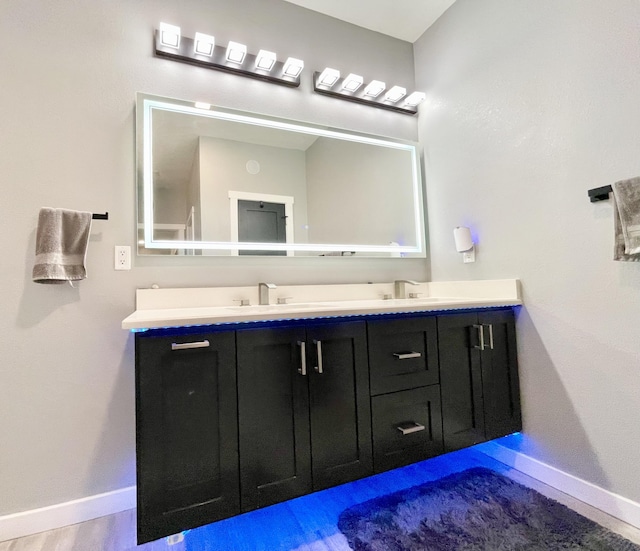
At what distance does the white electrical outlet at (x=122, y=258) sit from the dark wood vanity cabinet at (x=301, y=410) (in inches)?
30.5

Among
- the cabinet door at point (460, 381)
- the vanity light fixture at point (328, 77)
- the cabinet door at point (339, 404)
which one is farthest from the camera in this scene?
the vanity light fixture at point (328, 77)

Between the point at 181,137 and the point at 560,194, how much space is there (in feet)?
6.01

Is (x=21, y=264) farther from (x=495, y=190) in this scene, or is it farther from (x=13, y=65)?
(x=495, y=190)

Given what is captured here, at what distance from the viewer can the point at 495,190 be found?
1.86 meters

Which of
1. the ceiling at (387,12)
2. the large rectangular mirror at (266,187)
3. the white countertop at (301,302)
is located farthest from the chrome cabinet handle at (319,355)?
the ceiling at (387,12)

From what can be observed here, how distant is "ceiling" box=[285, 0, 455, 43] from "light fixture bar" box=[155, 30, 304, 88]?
0.47m

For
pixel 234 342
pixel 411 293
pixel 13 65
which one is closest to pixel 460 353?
pixel 411 293

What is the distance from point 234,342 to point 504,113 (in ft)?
5.78

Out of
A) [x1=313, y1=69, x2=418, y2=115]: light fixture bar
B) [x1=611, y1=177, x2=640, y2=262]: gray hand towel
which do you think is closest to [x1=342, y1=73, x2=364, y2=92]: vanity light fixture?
[x1=313, y1=69, x2=418, y2=115]: light fixture bar

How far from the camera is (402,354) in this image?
58.2 inches

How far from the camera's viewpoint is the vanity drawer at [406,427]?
55.4 inches

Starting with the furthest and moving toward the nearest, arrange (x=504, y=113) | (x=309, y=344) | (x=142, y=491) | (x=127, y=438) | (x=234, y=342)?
(x=504, y=113)
(x=127, y=438)
(x=309, y=344)
(x=234, y=342)
(x=142, y=491)

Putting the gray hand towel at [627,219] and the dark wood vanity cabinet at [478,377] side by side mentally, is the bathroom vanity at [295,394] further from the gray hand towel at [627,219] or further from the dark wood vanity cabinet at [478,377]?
the gray hand towel at [627,219]

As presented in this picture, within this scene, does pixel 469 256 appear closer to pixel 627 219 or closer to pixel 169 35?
pixel 627 219
